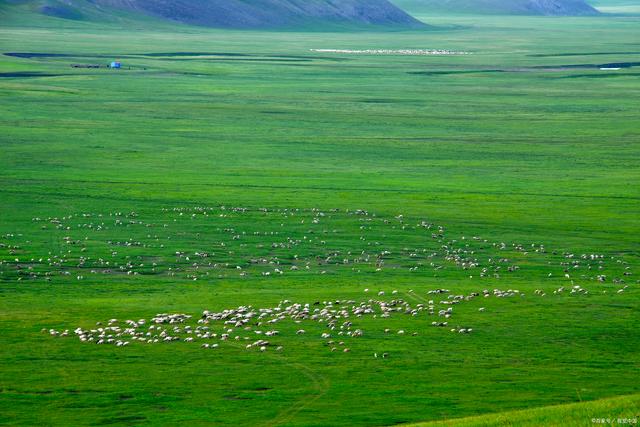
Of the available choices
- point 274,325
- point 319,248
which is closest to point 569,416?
point 274,325

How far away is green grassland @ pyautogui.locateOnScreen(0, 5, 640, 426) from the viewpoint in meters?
29.8

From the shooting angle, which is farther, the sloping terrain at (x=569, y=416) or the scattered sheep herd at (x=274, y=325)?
the scattered sheep herd at (x=274, y=325)

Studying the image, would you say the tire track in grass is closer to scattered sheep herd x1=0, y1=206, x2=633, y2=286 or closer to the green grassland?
the green grassland

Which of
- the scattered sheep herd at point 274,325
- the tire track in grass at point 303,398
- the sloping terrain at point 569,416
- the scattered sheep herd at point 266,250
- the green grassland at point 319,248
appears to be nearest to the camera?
the sloping terrain at point 569,416

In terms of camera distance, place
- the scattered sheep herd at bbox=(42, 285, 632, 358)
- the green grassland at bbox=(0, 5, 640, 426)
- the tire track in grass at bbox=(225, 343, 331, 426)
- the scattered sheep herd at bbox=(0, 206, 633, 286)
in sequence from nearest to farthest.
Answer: the tire track in grass at bbox=(225, 343, 331, 426) → the green grassland at bbox=(0, 5, 640, 426) → the scattered sheep herd at bbox=(42, 285, 632, 358) → the scattered sheep herd at bbox=(0, 206, 633, 286)

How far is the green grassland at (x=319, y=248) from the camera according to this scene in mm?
29797

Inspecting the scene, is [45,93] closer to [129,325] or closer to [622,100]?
[622,100]

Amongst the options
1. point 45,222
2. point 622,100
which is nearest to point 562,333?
point 45,222

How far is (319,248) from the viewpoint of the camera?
50.1m

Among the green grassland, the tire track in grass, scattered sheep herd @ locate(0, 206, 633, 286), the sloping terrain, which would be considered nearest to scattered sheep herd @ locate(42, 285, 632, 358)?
the green grassland

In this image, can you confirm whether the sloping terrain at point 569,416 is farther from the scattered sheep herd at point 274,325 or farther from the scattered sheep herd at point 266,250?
the scattered sheep herd at point 266,250

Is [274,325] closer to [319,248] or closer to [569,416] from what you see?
[569,416]

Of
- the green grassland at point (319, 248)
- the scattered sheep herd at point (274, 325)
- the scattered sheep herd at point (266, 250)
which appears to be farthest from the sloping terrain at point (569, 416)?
the scattered sheep herd at point (266, 250)

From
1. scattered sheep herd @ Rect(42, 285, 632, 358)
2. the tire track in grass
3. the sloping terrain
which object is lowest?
scattered sheep herd @ Rect(42, 285, 632, 358)
